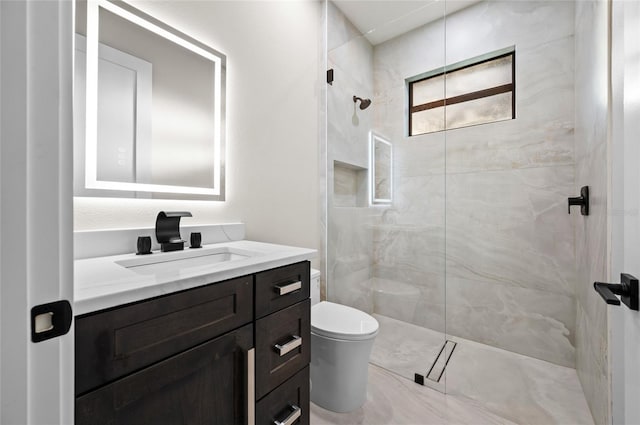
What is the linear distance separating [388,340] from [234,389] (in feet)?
5.01

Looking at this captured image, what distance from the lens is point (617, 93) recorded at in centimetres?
82

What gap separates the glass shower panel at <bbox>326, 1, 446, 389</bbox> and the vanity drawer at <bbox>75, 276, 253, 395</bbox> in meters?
1.43

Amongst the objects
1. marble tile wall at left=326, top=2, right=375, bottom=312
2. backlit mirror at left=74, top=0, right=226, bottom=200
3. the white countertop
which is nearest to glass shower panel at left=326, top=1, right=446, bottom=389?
marble tile wall at left=326, top=2, right=375, bottom=312

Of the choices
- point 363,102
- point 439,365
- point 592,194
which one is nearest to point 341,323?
point 439,365

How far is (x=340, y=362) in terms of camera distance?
1.43m

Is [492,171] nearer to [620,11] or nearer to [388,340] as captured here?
[620,11]

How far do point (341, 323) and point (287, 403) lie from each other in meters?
0.59

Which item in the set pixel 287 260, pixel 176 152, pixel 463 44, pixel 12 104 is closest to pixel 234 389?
pixel 287 260

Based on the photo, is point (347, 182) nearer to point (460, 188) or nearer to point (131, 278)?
point (460, 188)

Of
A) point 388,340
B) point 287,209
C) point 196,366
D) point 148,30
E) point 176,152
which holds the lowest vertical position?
point 388,340

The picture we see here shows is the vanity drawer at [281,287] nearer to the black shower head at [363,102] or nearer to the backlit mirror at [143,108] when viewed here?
the backlit mirror at [143,108]

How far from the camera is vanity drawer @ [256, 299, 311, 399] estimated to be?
874 mm

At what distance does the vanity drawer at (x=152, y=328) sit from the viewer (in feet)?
1.74

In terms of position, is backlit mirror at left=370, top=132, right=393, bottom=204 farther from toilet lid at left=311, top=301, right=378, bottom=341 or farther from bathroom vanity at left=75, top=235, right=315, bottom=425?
bathroom vanity at left=75, top=235, right=315, bottom=425
